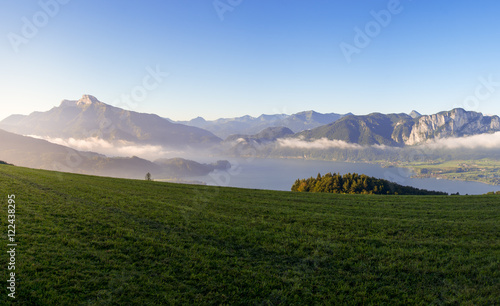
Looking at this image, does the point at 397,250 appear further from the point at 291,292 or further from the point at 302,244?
the point at 291,292

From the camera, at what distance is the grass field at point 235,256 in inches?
288

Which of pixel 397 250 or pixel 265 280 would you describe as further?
pixel 397 250

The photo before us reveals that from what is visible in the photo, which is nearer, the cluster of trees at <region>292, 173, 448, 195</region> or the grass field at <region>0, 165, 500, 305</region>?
the grass field at <region>0, 165, 500, 305</region>

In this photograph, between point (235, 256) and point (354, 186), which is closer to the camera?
point (235, 256)

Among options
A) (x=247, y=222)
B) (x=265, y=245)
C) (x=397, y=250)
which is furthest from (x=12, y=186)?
→ (x=397, y=250)

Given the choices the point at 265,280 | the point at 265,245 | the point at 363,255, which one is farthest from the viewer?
the point at 265,245

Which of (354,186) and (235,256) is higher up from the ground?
(235,256)

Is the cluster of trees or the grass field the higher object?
the grass field

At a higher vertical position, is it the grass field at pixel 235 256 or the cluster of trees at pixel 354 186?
the grass field at pixel 235 256

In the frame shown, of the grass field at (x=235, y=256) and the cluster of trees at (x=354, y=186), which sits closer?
the grass field at (x=235, y=256)

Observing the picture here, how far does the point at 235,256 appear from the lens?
9977mm

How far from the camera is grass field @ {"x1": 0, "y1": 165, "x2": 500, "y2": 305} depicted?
24.0 feet

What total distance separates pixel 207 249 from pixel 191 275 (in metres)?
2.16

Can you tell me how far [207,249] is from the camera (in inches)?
410
